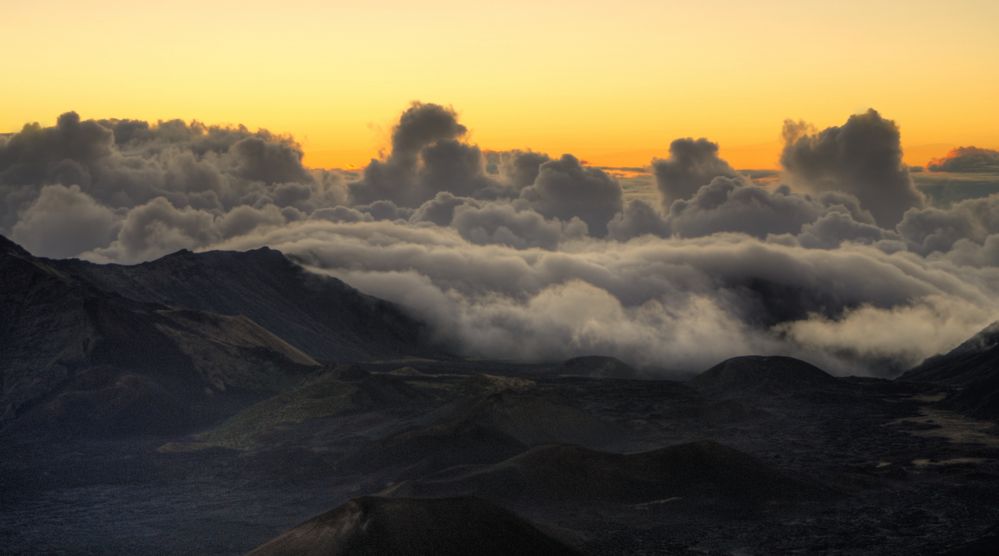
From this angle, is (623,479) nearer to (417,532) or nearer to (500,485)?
(500,485)

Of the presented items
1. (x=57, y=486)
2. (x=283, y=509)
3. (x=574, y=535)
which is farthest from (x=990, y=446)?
(x=57, y=486)

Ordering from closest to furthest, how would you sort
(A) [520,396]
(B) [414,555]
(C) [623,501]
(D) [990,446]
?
(B) [414,555] < (C) [623,501] < (D) [990,446] < (A) [520,396]

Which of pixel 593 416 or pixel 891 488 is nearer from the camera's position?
pixel 891 488

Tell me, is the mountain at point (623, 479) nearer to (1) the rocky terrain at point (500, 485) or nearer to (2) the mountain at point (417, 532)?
(1) the rocky terrain at point (500, 485)

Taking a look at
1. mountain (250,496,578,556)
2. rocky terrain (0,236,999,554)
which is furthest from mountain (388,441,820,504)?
mountain (250,496,578,556)

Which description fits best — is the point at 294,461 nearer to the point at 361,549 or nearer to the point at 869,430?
the point at 361,549

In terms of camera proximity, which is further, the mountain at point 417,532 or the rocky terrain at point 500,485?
the rocky terrain at point 500,485

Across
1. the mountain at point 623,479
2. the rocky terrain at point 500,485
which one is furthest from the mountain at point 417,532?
the mountain at point 623,479
